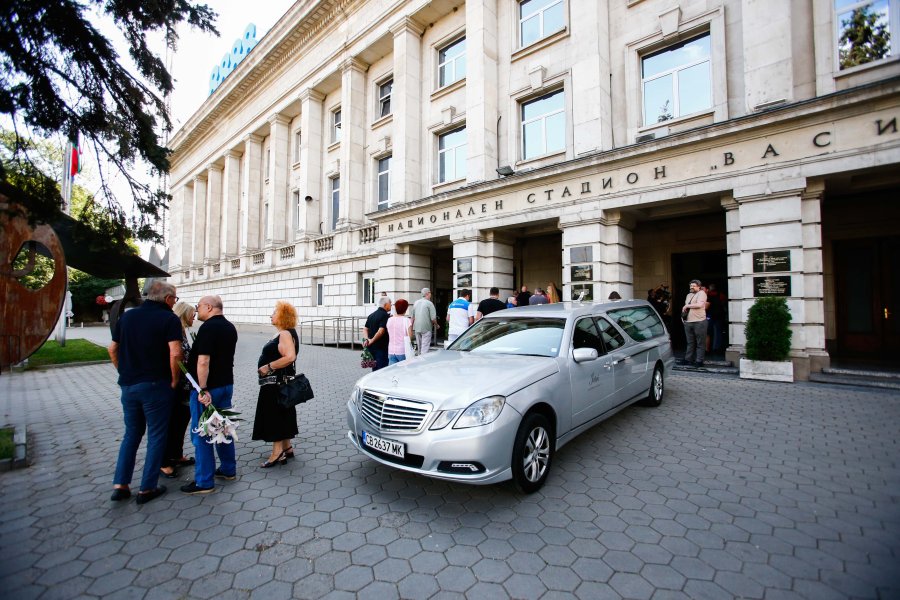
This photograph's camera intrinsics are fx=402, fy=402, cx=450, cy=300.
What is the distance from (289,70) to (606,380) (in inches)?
1019

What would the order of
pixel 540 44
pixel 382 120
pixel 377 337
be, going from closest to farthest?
pixel 377 337 → pixel 540 44 → pixel 382 120

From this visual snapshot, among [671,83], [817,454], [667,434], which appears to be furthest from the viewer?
[671,83]

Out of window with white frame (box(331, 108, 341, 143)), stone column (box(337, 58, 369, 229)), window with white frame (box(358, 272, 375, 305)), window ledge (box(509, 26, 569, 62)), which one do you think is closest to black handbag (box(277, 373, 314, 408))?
window ledge (box(509, 26, 569, 62))

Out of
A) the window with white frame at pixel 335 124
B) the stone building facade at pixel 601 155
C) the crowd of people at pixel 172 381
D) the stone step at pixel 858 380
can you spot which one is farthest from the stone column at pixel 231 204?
the stone step at pixel 858 380

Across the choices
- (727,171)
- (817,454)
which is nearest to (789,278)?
(727,171)

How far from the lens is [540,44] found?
1314 cm

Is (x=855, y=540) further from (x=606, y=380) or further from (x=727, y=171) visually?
(x=727, y=171)

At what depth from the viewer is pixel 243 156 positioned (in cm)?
3041

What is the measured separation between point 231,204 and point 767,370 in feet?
106

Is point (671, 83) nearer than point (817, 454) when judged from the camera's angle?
No

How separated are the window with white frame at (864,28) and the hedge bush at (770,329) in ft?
17.7

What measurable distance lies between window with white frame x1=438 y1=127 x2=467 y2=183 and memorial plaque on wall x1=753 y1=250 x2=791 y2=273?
9857mm

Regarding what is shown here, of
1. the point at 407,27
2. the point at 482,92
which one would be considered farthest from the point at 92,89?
the point at 407,27

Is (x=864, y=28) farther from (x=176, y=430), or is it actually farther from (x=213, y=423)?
(x=176, y=430)
